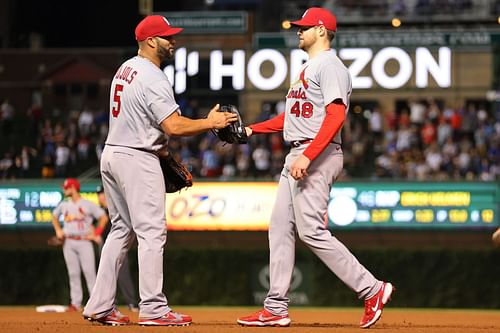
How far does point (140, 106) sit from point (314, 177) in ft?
4.24

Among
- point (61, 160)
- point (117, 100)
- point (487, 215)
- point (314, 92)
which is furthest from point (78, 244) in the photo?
point (61, 160)

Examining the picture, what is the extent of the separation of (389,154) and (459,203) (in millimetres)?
4148

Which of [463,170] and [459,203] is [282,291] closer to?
[459,203]

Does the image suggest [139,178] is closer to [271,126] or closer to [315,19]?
[271,126]

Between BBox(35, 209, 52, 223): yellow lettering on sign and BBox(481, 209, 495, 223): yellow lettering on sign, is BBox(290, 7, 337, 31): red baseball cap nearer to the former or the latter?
BBox(481, 209, 495, 223): yellow lettering on sign

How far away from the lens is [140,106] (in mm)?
7539

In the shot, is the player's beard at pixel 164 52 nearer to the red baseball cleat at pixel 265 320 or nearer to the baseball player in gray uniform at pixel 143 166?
the baseball player in gray uniform at pixel 143 166

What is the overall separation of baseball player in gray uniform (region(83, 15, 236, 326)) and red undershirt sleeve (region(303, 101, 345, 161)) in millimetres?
649

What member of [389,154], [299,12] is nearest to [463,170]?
[389,154]

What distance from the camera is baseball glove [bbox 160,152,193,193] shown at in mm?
7887

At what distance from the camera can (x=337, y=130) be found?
7.50m

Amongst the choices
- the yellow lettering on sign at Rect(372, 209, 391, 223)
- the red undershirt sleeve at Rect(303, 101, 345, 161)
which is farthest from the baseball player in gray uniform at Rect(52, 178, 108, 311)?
the yellow lettering on sign at Rect(372, 209, 391, 223)

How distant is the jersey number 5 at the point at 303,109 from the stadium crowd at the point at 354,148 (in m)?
16.1

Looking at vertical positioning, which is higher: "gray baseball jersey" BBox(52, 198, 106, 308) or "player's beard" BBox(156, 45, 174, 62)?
"player's beard" BBox(156, 45, 174, 62)
